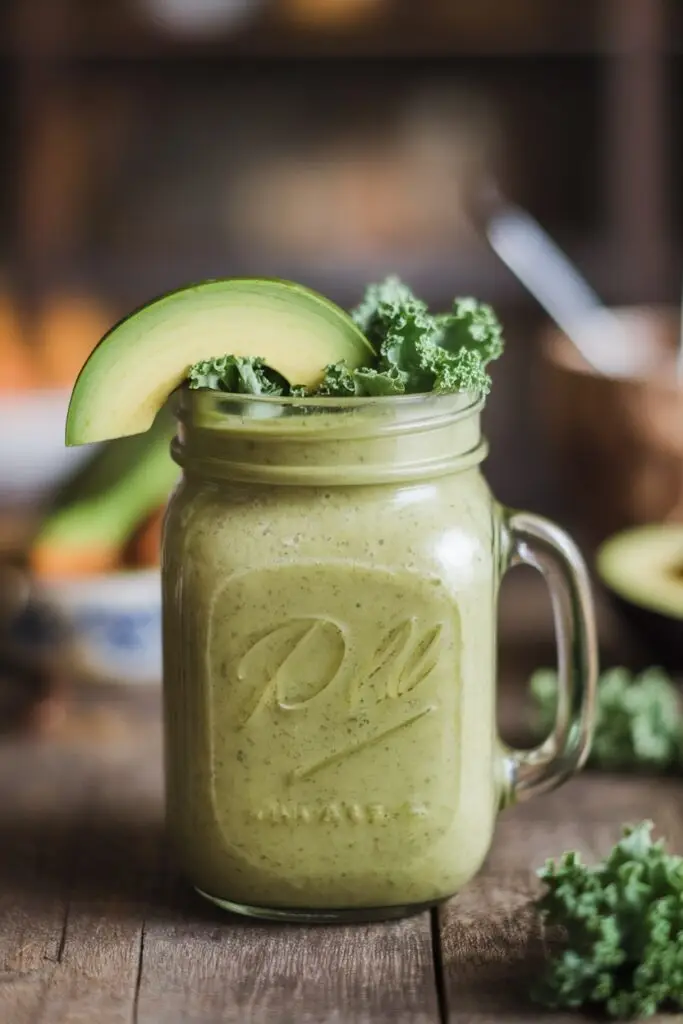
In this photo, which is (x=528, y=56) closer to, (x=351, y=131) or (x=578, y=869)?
(x=351, y=131)

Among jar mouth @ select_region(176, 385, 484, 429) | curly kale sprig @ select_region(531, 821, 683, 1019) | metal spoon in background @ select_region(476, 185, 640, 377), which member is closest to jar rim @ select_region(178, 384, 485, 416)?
jar mouth @ select_region(176, 385, 484, 429)

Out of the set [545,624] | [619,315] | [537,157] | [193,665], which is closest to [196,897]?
[193,665]

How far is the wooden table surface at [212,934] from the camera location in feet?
2.37

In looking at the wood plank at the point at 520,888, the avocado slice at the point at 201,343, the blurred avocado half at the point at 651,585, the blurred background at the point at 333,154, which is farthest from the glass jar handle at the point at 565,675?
the blurred background at the point at 333,154

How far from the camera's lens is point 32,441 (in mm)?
1568

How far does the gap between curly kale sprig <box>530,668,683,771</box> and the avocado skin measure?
0.06 m

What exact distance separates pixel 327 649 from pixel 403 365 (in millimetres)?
157

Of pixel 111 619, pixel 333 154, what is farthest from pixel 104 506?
pixel 333 154

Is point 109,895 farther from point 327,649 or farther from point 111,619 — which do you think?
point 111,619

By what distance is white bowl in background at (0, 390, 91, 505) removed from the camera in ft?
5.08

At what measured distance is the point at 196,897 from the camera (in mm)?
842

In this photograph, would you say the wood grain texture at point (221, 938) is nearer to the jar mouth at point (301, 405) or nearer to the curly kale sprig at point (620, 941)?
the curly kale sprig at point (620, 941)

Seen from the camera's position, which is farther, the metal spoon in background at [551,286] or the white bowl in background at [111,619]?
the metal spoon in background at [551,286]

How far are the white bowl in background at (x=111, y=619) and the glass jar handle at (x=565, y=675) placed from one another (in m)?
0.37
